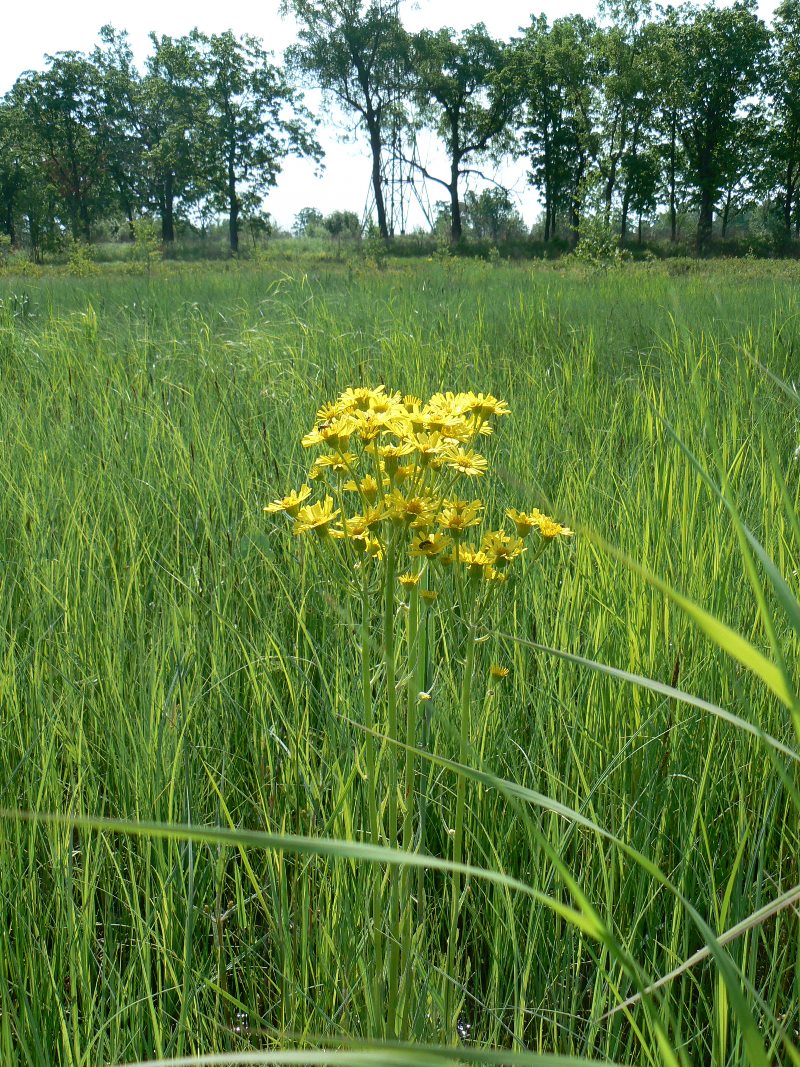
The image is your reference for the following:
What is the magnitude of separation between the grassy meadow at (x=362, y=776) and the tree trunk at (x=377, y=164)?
34573mm

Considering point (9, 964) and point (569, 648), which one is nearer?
point (9, 964)

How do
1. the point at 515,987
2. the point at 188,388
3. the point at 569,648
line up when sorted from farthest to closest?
1. the point at 188,388
2. the point at 569,648
3. the point at 515,987

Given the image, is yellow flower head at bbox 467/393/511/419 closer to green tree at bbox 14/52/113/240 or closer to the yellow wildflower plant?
the yellow wildflower plant

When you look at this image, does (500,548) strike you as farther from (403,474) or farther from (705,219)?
(705,219)

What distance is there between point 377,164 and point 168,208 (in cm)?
1010

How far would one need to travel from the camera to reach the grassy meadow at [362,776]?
2.51 ft

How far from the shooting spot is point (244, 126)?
36.3m

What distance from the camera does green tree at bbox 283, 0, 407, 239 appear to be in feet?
109

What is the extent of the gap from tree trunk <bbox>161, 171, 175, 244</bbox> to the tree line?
92mm

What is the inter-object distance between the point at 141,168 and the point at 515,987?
41.1m

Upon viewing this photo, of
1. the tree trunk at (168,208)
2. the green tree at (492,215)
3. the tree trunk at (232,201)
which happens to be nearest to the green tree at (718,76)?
the green tree at (492,215)

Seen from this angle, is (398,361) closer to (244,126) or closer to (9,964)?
(9,964)

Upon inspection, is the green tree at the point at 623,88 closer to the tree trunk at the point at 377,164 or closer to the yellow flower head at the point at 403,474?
the tree trunk at the point at 377,164

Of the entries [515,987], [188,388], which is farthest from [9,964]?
[188,388]
